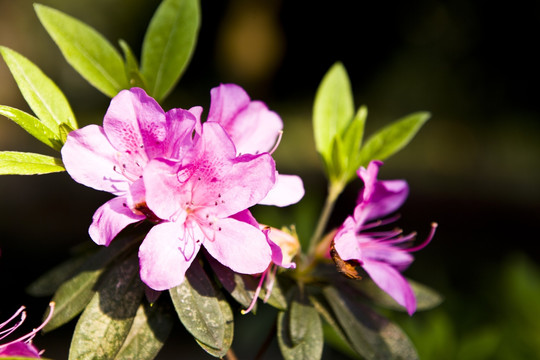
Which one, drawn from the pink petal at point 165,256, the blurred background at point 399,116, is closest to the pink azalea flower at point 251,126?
the pink petal at point 165,256

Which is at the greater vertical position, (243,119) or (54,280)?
(243,119)

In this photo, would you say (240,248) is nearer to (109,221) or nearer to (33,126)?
(109,221)

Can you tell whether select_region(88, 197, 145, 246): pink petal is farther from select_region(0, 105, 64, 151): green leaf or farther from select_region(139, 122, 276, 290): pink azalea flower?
select_region(0, 105, 64, 151): green leaf

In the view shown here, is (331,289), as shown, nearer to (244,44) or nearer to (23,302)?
(23,302)

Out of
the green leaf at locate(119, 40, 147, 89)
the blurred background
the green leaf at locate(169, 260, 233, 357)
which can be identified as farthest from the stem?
the blurred background

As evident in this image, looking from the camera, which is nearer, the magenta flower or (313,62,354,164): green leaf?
the magenta flower

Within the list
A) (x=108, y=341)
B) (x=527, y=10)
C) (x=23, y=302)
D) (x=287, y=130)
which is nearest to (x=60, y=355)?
(x=23, y=302)

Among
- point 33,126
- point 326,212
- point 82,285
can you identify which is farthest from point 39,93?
point 326,212
